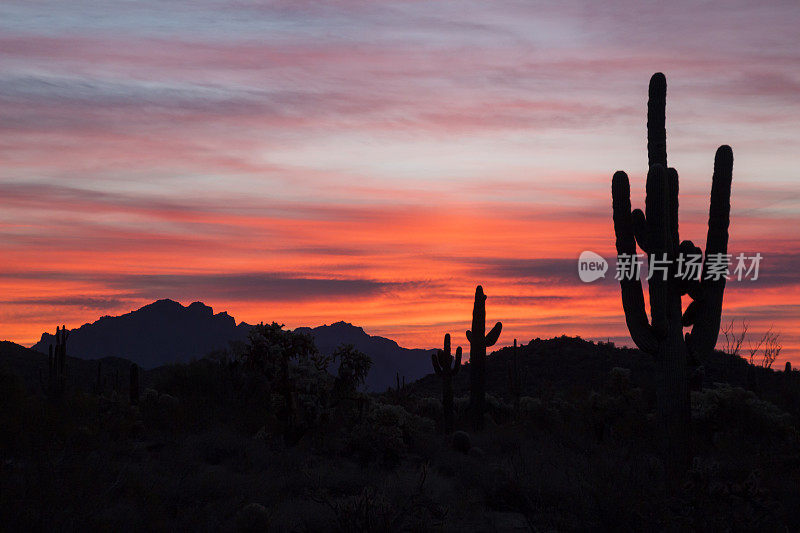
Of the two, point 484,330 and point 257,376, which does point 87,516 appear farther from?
point 484,330

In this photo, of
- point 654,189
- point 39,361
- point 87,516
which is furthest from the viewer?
point 39,361

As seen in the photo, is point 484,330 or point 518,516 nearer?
point 518,516

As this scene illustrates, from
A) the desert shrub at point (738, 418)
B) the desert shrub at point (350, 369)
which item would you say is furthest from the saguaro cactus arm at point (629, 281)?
the desert shrub at point (350, 369)

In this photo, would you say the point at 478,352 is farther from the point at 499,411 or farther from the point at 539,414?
the point at 499,411

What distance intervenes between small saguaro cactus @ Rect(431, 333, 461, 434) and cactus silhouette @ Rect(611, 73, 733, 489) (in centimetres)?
932

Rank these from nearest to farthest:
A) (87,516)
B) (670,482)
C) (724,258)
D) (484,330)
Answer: (87,516) < (670,482) < (724,258) < (484,330)

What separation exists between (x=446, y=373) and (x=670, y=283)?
10.9 metres

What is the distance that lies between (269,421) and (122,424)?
347 centimetres

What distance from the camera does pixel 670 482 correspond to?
36.9 ft

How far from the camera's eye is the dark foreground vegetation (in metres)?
9.07

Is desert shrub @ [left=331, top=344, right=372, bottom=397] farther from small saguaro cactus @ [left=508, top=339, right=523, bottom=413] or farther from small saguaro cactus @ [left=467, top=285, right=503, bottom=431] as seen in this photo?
small saguaro cactus @ [left=508, top=339, right=523, bottom=413]

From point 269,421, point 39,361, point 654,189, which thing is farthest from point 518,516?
point 39,361

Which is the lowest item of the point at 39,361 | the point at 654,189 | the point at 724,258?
the point at 39,361

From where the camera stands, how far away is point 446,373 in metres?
24.2
